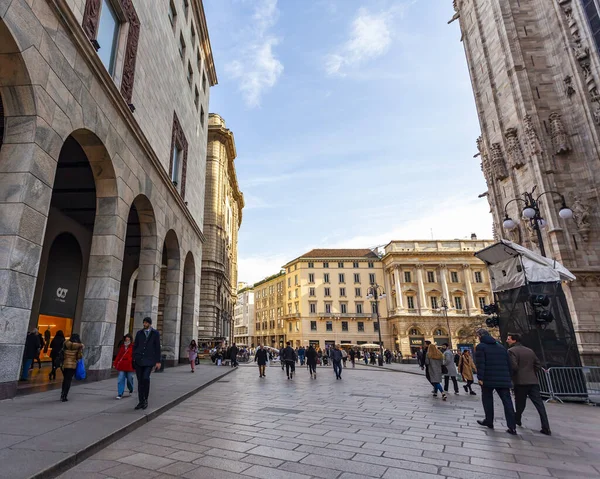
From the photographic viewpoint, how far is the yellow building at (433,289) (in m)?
57.3

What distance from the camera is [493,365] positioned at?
6.80m

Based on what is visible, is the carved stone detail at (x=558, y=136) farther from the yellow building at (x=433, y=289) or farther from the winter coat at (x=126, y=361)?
the yellow building at (x=433, y=289)

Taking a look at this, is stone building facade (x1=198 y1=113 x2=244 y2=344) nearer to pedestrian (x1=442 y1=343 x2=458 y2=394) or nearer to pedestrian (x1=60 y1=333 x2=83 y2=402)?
pedestrian (x1=442 y1=343 x2=458 y2=394)

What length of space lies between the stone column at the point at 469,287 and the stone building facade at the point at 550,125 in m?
38.8

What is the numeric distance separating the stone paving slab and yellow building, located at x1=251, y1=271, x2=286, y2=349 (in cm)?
6596

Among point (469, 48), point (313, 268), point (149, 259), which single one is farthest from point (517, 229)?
point (313, 268)

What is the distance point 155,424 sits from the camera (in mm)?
6309

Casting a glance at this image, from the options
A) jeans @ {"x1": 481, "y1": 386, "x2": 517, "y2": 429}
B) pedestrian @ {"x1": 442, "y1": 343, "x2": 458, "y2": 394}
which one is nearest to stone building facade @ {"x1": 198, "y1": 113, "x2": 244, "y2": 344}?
pedestrian @ {"x1": 442, "y1": 343, "x2": 458, "y2": 394}

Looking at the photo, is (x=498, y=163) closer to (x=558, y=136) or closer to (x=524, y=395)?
(x=558, y=136)

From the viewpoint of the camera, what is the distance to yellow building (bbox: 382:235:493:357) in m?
57.3

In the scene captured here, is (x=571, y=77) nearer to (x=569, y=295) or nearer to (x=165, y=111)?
A: (x=569, y=295)

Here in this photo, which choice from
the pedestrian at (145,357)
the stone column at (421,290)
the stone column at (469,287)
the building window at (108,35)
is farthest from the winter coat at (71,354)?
the stone column at (469,287)

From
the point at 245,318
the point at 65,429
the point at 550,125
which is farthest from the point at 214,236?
the point at 245,318

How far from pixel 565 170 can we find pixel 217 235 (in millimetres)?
30323
